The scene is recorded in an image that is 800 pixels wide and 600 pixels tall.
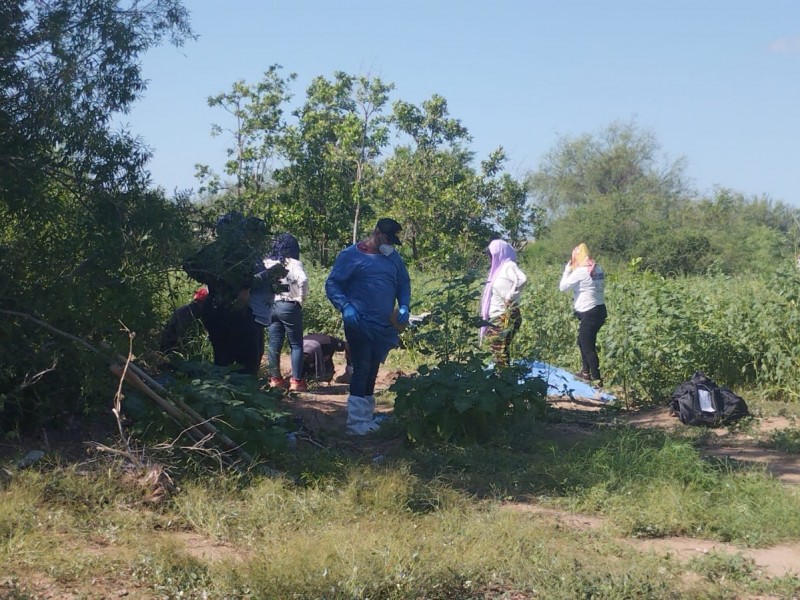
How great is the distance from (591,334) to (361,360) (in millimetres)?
3850

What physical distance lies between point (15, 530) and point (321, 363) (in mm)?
5657

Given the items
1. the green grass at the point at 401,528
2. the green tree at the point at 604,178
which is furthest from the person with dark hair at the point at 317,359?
the green tree at the point at 604,178

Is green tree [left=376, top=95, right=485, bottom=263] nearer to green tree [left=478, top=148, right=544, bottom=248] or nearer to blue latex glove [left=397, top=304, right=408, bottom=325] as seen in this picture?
green tree [left=478, top=148, right=544, bottom=248]

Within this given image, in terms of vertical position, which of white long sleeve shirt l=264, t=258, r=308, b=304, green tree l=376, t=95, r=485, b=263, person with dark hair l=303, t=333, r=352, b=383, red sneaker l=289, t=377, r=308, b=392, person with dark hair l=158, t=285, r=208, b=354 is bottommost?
red sneaker l=289, t=377, r=308, b=392

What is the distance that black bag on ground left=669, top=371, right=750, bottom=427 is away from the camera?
26.5 feet

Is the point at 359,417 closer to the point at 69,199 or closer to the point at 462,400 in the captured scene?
the point at 462,400

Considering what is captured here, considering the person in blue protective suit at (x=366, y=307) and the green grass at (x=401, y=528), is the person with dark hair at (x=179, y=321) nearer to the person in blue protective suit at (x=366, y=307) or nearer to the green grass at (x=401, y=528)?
the person in blue protective suit at (x=366, y=307)

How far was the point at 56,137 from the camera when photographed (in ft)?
18.6

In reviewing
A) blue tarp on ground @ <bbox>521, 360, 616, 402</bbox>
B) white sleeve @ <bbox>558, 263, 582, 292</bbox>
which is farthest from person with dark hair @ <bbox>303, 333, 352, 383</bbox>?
white sleeve @ <bbox>558, 263, 582, 292</bbox>

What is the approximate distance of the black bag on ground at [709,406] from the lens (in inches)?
318

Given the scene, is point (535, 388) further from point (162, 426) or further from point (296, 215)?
point (296, 215)

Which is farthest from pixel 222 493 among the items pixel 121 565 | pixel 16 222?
pixel 16 222

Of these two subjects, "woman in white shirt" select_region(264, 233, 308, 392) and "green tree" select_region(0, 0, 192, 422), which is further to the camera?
"woman in white shirt" select_region(264, 233, 308, 392)

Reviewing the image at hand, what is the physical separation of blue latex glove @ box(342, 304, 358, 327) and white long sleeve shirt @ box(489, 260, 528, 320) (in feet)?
8.98
